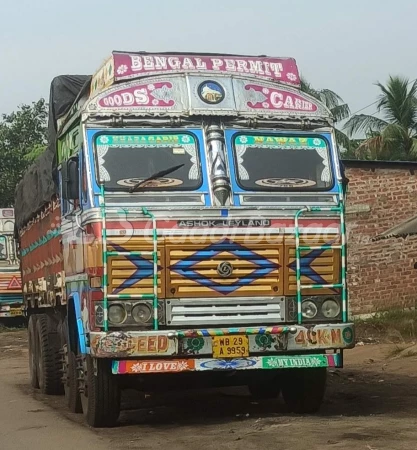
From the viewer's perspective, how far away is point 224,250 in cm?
804

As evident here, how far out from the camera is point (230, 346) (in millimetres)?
7973

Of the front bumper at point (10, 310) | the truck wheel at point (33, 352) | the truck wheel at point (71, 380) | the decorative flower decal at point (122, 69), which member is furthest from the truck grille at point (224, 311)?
the front bumper at point (10, 310)

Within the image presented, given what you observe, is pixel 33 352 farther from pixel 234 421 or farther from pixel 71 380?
pixel 234 421

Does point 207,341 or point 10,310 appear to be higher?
point 207,341

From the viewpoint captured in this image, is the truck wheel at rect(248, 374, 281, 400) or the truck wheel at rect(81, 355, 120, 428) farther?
the truck wheel at rect(248, 374, 281, 400)

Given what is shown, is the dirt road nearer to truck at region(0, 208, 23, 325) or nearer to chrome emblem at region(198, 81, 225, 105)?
chrome emblem at region(198, 81, 225, 105)

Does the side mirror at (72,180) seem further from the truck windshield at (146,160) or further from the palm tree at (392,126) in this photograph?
the palm tree at (392,126)

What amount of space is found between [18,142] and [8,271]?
9946 millimetres

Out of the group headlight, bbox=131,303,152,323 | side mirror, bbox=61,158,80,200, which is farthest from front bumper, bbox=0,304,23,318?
headlight, bbox=131,303,152,323

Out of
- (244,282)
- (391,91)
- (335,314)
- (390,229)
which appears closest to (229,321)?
(244,282)

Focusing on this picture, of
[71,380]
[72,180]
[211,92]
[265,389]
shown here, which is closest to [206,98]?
[211,92]

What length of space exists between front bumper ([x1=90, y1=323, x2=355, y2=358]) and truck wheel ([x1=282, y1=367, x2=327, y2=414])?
2.28 ft

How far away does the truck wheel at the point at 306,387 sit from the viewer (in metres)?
8.87

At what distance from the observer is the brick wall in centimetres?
1927
